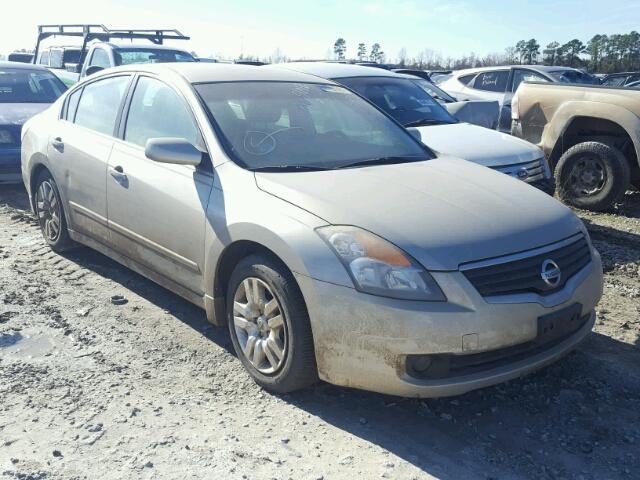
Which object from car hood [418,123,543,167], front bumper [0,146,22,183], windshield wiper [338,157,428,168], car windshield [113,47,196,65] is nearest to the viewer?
windshield wiper [338,157,428,168]

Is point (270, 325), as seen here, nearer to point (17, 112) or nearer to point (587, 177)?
point (587, 177)

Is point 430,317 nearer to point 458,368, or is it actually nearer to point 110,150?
point 458,368

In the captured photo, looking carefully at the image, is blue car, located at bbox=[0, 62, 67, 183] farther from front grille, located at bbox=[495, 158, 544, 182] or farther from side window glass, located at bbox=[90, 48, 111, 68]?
front grille, located at bbox=[495, 158, 544, 182]

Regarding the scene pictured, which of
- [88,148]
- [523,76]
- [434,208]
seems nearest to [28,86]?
[88,148]

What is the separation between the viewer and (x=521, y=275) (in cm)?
308

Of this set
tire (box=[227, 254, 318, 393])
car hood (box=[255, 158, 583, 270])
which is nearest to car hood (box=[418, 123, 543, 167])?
car hood (box=[255, 158, 583, 270])

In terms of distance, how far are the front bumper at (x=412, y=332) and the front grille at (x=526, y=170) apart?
3403 millimetres

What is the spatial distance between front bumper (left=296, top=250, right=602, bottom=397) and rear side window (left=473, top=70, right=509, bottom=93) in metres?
10.7

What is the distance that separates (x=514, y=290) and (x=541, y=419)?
690 mm

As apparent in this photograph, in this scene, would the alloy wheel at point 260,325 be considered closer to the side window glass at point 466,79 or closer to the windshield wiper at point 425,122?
the windshield wiper at point 425,122

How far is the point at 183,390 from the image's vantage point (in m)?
3.48

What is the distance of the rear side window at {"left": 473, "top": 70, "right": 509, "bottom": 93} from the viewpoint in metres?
13.0

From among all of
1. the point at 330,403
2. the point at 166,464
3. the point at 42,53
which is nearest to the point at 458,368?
the point at 330,403

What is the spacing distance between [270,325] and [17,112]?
663cm
